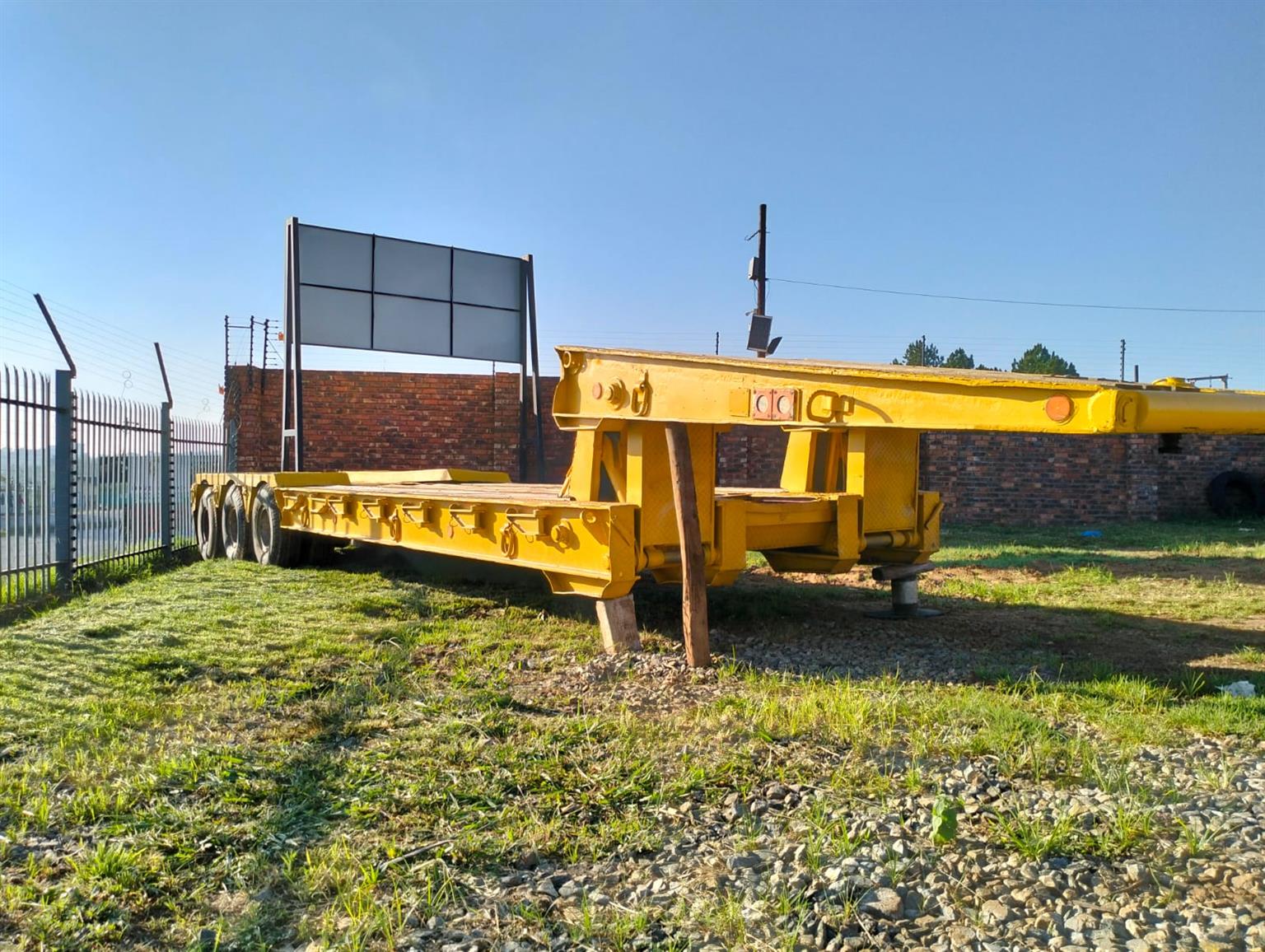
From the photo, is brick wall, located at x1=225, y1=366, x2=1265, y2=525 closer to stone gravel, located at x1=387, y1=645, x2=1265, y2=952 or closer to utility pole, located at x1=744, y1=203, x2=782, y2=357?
utility pole, located at x1=744, y1=203, x2=782, y2=357

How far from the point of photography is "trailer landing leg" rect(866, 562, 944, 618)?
688 cm

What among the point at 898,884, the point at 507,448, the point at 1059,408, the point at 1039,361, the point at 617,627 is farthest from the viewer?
the point at 1039,361

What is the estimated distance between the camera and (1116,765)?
139 inches

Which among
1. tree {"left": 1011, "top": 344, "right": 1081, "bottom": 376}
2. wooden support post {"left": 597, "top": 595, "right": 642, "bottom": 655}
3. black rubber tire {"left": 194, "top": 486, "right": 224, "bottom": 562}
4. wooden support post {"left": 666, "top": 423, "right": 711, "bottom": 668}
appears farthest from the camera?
tree {"left": 1011, "top": 344, "right": 1081, "bottom": 376}

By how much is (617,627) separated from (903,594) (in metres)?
2.52

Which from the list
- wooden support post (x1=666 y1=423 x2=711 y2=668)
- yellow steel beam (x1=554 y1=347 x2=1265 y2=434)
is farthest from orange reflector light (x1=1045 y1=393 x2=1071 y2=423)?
wooden support post (x1=666 y1=423 x2=711 y2=668)

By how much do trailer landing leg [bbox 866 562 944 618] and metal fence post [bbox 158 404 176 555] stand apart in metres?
8.46

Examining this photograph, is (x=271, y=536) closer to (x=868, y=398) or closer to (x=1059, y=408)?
(x=868, y=398)

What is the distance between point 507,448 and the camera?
16.6 m

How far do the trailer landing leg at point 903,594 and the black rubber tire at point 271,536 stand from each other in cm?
585

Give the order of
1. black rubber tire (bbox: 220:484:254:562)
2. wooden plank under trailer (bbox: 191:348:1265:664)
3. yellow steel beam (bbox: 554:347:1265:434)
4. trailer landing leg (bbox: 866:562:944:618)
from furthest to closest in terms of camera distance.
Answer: black rubber tire (bbox: 220:484:254:562), trailer landing leg (bbox: 866:562:944:618), wooden plank under trailer (bbox: 191:348:1265:664), yellow steel beam (bbox: 554:347:1265:434)

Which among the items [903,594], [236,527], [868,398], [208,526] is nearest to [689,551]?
[868,398]

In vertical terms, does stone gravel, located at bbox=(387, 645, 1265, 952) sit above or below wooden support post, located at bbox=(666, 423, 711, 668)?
below

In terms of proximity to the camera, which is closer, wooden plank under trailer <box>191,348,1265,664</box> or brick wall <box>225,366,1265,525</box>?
wooden plank under trailer <box>191,348,1265,664</box>
